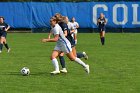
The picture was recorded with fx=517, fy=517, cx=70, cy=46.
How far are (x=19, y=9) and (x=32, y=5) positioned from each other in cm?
135

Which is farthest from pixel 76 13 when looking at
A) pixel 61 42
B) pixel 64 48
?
pixel 64 48

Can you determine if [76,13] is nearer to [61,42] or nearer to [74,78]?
[61,42]

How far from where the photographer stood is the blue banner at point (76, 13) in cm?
5047

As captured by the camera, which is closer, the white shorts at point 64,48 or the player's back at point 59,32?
the player's back at point 59,32

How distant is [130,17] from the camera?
1997 inches

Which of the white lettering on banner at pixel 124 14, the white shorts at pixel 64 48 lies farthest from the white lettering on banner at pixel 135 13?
the white shorts at pixel 64 48

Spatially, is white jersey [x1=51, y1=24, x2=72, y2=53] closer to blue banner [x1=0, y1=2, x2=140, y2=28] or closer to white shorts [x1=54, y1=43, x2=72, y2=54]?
white shorts [x1=54, y1=43, x2=72, y2=54]

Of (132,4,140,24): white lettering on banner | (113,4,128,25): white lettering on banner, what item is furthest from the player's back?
(132,4,140,24): white lettering on banner

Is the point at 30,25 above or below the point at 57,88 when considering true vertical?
below

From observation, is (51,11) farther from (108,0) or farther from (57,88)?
(57,88)

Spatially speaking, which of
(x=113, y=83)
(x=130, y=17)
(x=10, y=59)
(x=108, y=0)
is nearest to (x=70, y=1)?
(x=108, y=0)

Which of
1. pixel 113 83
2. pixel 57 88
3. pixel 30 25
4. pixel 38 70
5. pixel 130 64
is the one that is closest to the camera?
pixel 57 88

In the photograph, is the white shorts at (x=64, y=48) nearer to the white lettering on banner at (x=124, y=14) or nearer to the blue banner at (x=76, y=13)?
the blue banner at (x=76, y=13)

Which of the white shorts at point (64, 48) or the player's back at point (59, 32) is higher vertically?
the player's back at point (59, 32)
